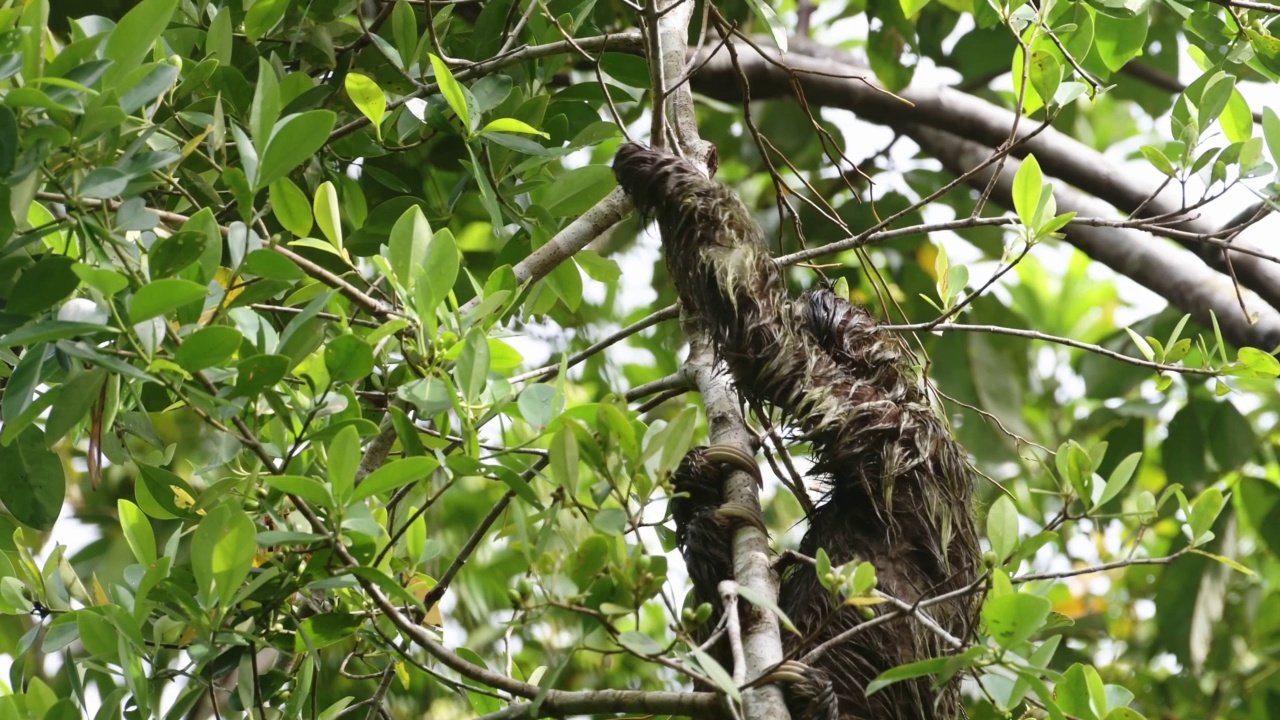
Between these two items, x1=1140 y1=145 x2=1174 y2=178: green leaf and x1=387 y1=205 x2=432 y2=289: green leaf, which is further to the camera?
x1=1140 y1=145 x2=1174 y2=178: green leaf

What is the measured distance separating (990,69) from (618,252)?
0.97 m

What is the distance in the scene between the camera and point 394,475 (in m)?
0.81

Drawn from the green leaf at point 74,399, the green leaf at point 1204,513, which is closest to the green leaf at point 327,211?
the green leaf at point 74,399

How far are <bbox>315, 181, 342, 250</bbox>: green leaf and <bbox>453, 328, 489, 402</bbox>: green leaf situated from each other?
216 millimetres

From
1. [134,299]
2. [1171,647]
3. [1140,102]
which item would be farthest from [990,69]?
[134,299]

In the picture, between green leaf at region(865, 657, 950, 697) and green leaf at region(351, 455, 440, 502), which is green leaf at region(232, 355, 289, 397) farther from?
green leaf at region(865, 657, 950, 697)

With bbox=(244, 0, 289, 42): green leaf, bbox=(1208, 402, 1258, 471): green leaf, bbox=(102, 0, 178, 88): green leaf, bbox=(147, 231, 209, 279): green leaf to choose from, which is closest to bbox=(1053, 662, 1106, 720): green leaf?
bbox=(147, 231, 209, 279): green leaf

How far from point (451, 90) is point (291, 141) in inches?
10.3

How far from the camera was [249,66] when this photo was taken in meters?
1.31

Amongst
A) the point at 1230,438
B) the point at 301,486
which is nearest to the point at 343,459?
the point at 301,486

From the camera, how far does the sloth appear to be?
1.18 m

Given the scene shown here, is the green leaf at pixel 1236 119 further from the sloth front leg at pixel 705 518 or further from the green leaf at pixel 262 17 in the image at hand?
the green leaf at pixel 262 17

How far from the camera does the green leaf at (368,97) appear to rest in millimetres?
1067

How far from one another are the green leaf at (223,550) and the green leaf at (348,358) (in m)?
0.13
